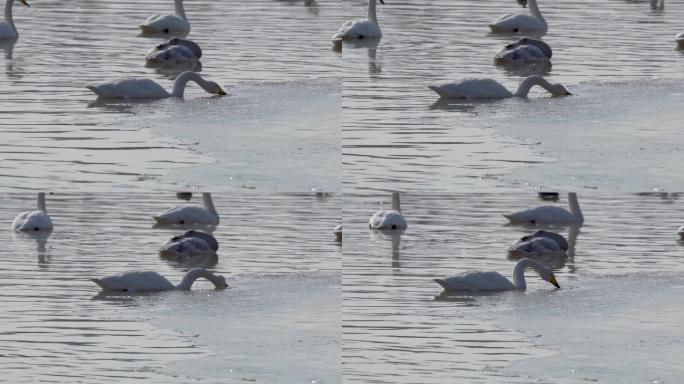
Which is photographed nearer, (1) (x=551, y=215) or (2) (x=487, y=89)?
(2) (x=487, y=89)

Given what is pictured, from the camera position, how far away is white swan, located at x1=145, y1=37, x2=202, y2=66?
24781 mm

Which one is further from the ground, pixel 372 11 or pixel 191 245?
pixel 372 11

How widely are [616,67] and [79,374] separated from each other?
36.6 feet

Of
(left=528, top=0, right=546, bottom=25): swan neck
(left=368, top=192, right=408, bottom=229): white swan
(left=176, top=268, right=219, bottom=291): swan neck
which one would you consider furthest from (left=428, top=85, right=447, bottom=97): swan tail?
(left=528, top=0, right=546, bottom=25): swan neck

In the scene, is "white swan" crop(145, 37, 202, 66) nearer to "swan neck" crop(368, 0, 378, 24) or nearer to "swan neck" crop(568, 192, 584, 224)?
"swan neck" crop(368, 0, 378, 24)

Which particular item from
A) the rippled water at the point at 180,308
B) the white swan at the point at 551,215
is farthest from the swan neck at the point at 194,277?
the white swan at the point at 551,215

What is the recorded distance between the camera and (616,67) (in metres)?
23.6

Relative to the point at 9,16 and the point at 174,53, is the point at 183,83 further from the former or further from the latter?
the point at 9,16

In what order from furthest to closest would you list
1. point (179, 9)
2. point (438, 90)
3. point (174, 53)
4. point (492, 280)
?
1. point (179, 9)
2. point (174, 53)
3. point (438, 90)
4. point (492, 280)

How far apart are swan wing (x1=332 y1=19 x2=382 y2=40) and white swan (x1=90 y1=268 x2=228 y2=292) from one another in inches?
267

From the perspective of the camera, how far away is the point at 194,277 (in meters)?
18.2

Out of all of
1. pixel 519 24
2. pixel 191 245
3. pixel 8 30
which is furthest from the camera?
pixel 519 24

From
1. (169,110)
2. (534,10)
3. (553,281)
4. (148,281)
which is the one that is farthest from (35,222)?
(534,10)

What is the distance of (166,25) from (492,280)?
11.8 meters
